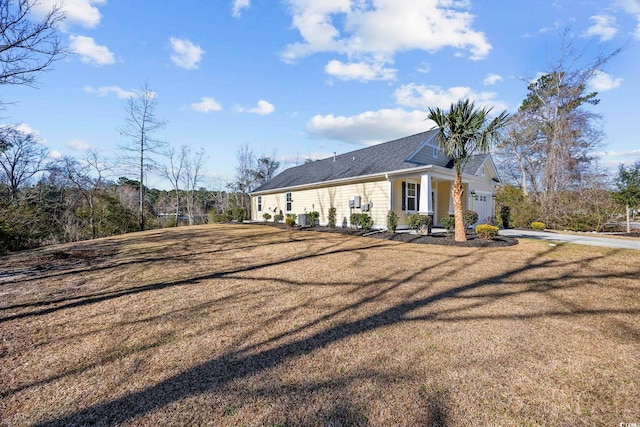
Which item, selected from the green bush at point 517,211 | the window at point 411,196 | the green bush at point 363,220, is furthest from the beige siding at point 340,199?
the green bush at point 517,211

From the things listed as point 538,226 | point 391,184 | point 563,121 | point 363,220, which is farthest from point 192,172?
point 563,121

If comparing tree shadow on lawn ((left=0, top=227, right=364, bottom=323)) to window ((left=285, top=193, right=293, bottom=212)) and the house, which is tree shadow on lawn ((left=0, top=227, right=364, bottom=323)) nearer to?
the house

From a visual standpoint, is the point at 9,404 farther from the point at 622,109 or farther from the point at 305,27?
the point at 622,109

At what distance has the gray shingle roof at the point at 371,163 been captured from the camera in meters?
13.3

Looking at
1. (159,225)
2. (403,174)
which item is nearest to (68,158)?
(159,225)

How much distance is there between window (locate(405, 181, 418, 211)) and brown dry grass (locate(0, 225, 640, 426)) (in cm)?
822

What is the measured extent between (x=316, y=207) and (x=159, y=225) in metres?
15.0

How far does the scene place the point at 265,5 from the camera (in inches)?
388

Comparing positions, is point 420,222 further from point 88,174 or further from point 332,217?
point 88,174

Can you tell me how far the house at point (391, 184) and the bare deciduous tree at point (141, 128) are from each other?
1141 centimetres

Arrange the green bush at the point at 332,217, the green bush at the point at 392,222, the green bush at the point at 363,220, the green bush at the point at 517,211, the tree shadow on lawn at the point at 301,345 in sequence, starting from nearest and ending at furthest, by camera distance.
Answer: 1. the tree shadow on lawn at the point at 301,345
2. the green bush at the point at 392,222
3. the green bush at the point at 363,220
4. the green bush at the point at 332,217
5. the green bush at the point at 517,211

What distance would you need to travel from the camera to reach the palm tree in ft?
28.6

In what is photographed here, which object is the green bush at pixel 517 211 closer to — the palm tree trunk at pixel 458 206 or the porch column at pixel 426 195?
the porch column at pixel 426 195

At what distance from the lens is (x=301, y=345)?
2857 millimetres
